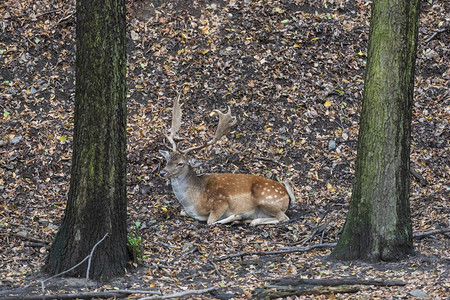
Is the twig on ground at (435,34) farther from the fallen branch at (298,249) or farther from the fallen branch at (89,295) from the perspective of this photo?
the fallen branch at (89,295)

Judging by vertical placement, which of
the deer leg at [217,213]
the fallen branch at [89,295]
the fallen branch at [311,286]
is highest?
the deer leg at [217,213]

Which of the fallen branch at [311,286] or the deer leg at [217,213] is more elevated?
the deer leg at [217,213]

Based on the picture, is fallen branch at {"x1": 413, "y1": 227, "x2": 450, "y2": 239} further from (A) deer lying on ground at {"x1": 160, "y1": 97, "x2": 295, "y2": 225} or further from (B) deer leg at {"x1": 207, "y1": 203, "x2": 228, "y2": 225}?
(B) deer leg at {"x1": 207, "y1": 203, "x2": 228, "y2": 225}

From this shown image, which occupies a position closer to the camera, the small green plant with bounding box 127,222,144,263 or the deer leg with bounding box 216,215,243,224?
the small green plant with bounding box 127,222,144,263

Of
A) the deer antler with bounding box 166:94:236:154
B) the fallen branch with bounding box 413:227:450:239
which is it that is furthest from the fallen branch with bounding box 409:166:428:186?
the deer antler with bounding box 166:94:236:154

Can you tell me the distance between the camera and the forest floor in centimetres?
707

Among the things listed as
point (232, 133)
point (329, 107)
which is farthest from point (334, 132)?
point (232, 133)

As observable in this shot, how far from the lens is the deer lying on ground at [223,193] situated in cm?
955

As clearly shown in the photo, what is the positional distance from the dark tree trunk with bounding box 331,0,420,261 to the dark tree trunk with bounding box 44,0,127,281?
281 cm

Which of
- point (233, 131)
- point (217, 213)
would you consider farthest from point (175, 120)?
Result: point (233, 131)

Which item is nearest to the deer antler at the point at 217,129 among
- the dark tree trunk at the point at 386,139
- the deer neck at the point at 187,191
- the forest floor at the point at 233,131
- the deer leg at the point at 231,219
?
the deer neck at the point at 187,191

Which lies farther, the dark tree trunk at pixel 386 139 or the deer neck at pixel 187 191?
the deer neck at pixel 187 191

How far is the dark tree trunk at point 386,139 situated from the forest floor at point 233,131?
1.03ft

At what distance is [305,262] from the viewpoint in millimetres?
7117
